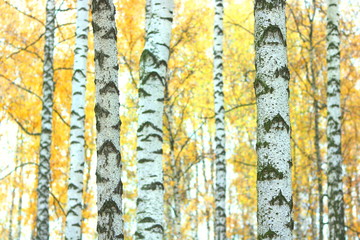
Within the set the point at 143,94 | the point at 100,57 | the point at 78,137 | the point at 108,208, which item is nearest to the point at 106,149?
the point at 108,208

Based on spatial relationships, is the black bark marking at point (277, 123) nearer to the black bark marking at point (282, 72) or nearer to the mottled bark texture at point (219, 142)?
the black bark marking at point (282, 72)

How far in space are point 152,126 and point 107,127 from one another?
3.09 feet

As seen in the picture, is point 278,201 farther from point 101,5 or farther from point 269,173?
point 101,5

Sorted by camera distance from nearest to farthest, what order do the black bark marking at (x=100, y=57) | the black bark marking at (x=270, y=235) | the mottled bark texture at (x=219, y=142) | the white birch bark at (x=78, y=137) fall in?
the black bark marking at (x=270, y=235), the black bark marking at (x=100, y=57), the white birch bark at (x=78, y=137), the mottled bark texture at (x=219, y=142)

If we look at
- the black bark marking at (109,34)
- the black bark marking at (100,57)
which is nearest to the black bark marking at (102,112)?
the black bark marking at (100,57)

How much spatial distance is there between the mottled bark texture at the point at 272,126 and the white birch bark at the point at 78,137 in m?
4.88

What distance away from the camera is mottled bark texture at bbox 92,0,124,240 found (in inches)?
119

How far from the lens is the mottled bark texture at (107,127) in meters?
3.02

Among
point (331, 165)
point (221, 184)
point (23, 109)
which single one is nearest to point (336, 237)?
point (331, 165)

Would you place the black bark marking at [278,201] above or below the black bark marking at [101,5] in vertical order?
below

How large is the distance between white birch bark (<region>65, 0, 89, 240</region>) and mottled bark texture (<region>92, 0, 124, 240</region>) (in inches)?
154

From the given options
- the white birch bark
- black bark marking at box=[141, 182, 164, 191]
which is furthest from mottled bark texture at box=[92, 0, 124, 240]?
the white birch bark

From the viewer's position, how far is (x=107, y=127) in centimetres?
310

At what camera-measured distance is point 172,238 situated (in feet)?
36.7
